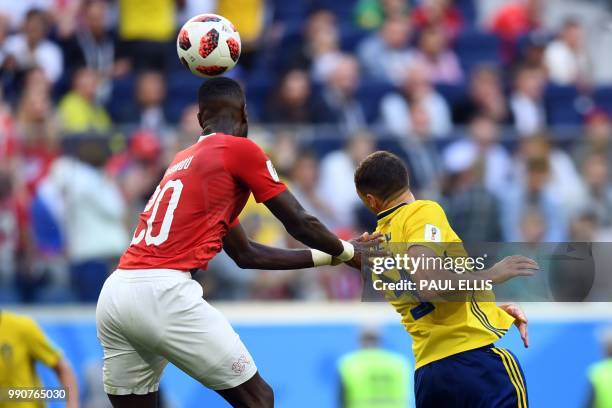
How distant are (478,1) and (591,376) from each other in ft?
21.0

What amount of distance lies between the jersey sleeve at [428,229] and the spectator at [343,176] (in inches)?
190

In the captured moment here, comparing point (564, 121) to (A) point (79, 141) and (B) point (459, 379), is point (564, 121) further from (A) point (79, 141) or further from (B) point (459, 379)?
(B) point (459, 379)

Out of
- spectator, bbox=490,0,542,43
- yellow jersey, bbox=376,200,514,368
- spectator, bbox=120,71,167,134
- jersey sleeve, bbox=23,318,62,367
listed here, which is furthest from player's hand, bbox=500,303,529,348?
spectator, bbox=490,0,542,43

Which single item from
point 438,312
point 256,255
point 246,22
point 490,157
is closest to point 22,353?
point 256,255

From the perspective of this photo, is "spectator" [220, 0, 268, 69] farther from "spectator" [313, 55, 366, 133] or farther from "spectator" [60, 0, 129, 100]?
"spectator" [60, 0, 129, 100]

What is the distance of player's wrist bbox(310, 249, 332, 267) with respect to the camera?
21.5 feet

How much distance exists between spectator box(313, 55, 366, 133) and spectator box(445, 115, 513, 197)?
1391 millimetres

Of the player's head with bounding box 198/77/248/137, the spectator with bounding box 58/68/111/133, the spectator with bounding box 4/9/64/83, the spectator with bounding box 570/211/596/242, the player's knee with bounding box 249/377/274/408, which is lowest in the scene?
the player's knee with bounding box 249/377/274/408

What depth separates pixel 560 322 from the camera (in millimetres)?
11367

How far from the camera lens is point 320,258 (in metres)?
6.57

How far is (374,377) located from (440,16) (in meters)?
5.43

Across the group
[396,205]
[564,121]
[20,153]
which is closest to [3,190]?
[20,153]

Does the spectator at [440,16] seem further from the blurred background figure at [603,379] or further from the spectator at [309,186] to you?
the blurred background figure at [603,379]

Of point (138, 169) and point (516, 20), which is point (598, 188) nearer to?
point (138, 169)
